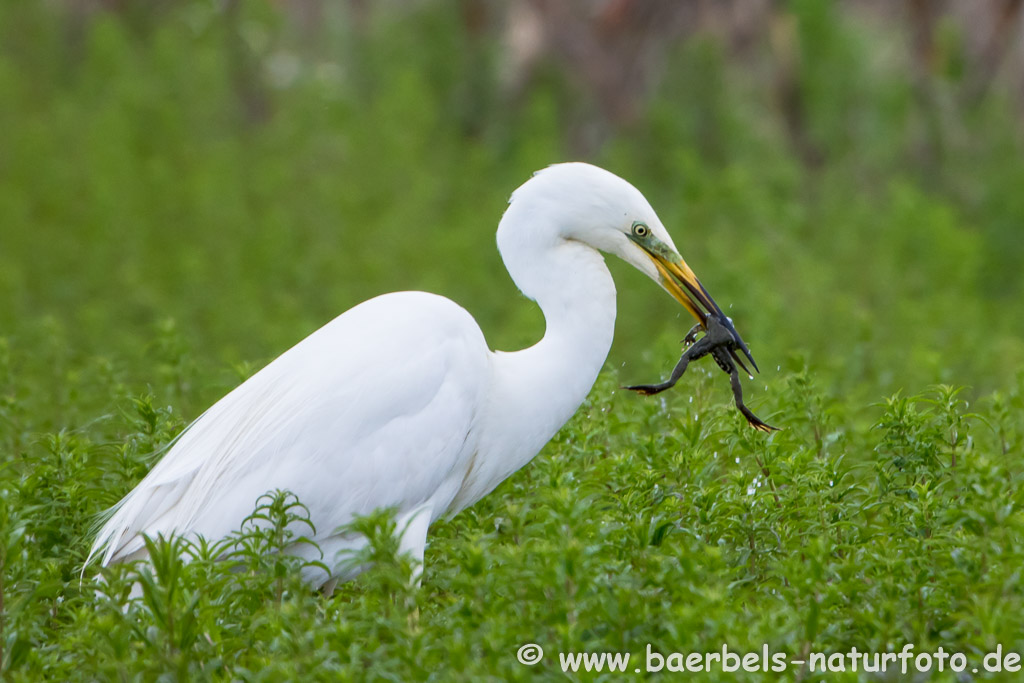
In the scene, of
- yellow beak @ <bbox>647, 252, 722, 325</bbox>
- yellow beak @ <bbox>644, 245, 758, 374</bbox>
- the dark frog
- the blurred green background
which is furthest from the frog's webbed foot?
the blurred green background

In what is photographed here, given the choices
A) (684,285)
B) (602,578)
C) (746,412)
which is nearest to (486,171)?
(684,285)

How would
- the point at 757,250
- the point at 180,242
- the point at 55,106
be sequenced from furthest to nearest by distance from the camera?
1. the point at 55,106
2. the point at 180,242
3. the point at 757,250

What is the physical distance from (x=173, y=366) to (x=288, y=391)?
5.84ft

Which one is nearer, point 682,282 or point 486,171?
point 682,282

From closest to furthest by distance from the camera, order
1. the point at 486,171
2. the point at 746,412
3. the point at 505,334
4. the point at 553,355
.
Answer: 1. the point at 746,412
2. the point at 553,355
3. the point at 505,334
4. the point at 486,171

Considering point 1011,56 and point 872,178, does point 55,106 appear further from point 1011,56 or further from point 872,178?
point 1011,56

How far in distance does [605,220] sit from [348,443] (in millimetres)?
1076

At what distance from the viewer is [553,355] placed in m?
4.30

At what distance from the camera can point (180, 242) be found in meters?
11.5

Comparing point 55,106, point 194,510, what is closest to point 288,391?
point 194,510

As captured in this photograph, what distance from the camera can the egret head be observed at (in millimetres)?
4246

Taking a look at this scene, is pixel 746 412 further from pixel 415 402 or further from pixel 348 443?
pixel 348 443

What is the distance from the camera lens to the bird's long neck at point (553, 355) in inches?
168

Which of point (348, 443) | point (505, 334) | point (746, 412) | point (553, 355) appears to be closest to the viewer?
point (348, 443)
